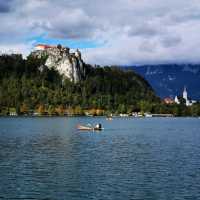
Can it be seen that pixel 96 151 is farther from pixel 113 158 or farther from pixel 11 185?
pixel 11 185

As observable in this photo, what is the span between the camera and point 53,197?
4944 cm

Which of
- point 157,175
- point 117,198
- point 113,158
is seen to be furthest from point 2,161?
point 117,198

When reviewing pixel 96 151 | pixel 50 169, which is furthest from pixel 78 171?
pixel 96 151

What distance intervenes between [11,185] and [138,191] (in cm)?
1407

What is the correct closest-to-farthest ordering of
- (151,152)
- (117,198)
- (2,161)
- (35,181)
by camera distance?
(117,198), (35,181), (2,161), (151,152)

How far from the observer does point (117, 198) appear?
162 feet

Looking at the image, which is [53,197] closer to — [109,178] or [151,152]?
[109,178]

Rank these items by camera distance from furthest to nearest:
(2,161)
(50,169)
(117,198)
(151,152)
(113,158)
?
(151,152), (113,158), (2,161), (50,169), (117,198)

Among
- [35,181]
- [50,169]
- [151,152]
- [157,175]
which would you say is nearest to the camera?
[35,181]

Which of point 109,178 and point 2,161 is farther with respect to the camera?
point 2,161

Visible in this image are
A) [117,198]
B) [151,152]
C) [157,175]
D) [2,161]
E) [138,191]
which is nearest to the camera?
[117,198]

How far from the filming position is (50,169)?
6650cm

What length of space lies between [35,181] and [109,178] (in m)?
8.84

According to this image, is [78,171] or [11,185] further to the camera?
[78,171]
